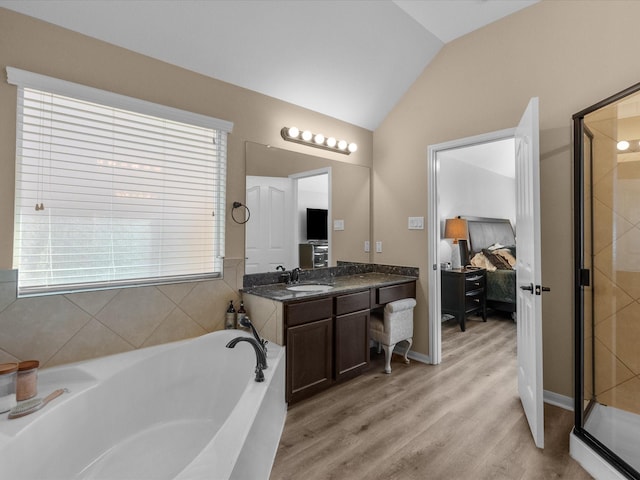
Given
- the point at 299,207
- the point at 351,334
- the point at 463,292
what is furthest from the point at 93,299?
the point at 463,292

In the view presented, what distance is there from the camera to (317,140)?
3.18 meters

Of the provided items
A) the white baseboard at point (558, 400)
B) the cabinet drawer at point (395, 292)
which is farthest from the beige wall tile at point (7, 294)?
the white baseboard at point (558, 400)

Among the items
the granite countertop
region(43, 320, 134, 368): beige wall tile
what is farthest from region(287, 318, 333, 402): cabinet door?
region(43, 320, 134, 368): beige wall tile

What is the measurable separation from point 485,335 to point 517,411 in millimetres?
1845

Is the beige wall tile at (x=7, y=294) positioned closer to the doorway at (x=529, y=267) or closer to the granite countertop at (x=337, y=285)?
the granite countertop at (x=337, y=285)

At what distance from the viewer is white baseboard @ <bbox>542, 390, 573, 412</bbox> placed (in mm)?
2404

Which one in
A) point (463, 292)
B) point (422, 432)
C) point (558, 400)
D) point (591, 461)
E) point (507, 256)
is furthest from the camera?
point (507, 256)

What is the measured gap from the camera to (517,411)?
2.36 meters

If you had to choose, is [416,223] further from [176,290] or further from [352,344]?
[176,290]

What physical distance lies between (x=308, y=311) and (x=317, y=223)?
1032mm

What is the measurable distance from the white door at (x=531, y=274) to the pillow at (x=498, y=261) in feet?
9.25

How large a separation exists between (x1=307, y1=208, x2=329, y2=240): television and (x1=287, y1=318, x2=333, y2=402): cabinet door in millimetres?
900

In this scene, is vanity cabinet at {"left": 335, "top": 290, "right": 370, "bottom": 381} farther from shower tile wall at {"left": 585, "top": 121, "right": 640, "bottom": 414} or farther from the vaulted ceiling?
the vaulted ceiling

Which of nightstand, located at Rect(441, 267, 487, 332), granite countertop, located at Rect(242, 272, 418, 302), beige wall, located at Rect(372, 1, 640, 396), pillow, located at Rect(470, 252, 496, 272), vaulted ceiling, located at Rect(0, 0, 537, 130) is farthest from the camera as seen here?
pillow, located at Rect(470, 252, 496, 272)
